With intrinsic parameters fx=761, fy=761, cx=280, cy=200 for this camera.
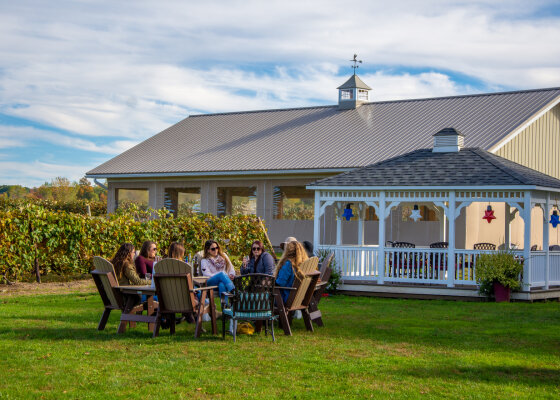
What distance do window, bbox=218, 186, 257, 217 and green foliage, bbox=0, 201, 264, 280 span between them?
221 inches

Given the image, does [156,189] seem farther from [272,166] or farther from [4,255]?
[4,255]

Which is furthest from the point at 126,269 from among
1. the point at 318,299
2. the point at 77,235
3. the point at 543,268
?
the point at 543,268

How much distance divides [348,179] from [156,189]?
12.7 metres

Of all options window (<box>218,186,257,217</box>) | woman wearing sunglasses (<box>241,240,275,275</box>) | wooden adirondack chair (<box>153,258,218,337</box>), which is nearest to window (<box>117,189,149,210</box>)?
window (<box>218,186,257,217</box>)

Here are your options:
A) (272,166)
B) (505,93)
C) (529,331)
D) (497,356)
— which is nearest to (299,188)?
(272,166)

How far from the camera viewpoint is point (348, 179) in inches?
699

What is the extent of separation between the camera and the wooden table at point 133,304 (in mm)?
10258

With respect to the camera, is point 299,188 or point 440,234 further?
point 299,188

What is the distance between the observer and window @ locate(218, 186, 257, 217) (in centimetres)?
2675

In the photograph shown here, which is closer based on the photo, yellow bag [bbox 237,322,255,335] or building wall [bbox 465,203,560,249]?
yellow bag [bbox 237,322,255,335]

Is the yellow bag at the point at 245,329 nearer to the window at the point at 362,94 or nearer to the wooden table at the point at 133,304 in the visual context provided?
the wooden table at the point at 133,304

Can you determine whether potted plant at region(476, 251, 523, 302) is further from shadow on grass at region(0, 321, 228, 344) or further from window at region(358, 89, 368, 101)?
window at region(358, 89, 368, 101)

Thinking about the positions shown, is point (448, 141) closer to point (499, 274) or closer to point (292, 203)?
point (499, 274)

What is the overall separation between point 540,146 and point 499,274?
1076 cm
